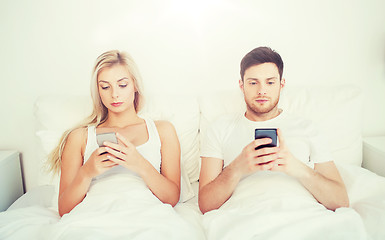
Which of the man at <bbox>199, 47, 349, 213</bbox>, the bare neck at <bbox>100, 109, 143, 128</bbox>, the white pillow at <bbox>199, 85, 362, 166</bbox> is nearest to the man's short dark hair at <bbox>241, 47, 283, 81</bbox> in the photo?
the man at <bbox>199, 47, 349, 213</bbox>

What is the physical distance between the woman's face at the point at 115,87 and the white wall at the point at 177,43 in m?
0.37

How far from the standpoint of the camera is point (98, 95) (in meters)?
1.22

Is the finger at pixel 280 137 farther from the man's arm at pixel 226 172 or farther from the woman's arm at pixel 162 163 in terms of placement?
the woman's arm at pixel 162 163

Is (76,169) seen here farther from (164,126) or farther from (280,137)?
(280,137)

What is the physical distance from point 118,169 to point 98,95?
1.01 feet

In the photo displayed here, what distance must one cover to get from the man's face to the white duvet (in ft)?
0.86

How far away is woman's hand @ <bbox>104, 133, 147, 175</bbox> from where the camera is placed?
1.02 m

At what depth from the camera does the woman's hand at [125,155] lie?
1020 mm

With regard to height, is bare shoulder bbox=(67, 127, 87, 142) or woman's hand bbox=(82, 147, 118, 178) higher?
bare shoulder bbox=(67, 127, 87, 142)

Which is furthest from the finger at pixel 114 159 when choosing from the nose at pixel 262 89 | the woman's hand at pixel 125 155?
the nose at pixel 262 89

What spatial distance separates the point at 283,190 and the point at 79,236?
26.2 inches

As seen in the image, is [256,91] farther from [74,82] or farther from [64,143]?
[74,82]

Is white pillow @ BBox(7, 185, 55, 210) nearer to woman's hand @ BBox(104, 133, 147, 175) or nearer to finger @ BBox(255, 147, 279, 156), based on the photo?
woman's hand @ BBox(104, 133, 147, 175)

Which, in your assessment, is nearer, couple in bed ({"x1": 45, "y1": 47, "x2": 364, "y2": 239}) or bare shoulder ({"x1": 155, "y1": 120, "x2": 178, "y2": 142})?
couple in bed ({"x1": 45, "y1": 47, "x2": 364, "y2": 239})
